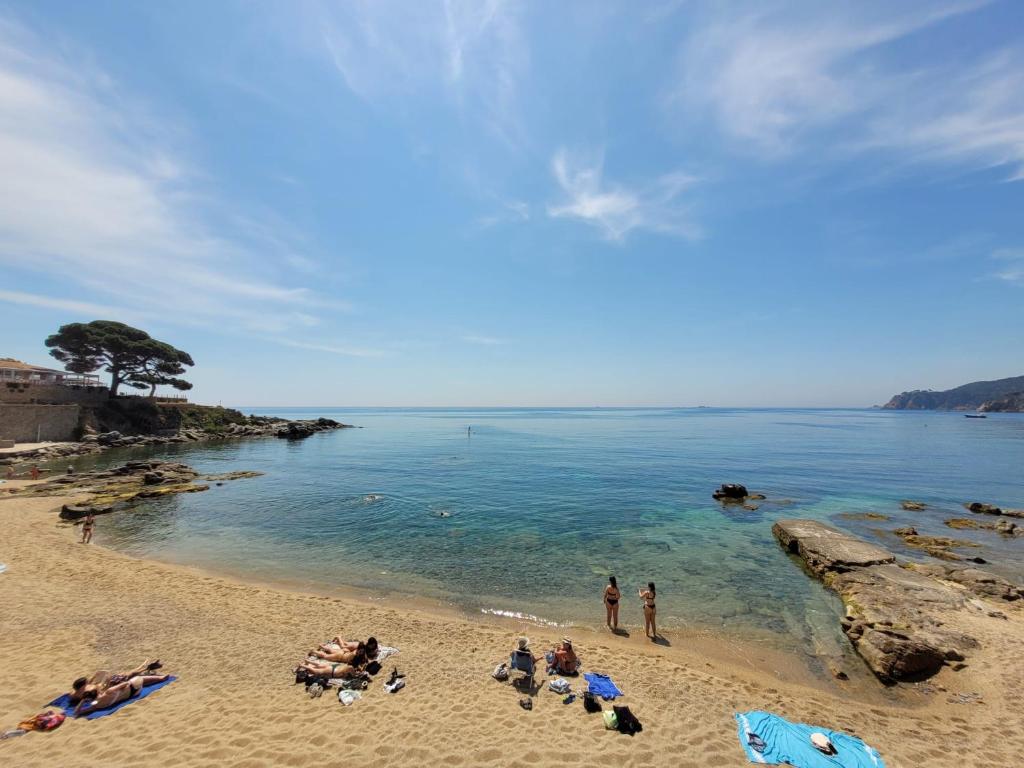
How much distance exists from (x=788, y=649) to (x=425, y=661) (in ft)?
35.7

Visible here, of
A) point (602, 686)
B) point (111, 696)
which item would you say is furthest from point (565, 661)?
point (111, 696)

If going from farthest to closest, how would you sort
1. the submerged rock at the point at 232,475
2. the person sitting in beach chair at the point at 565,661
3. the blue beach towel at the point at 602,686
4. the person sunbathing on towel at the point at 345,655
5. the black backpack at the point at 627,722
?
the submerged rock at the point at 232,475 → the person sitting in beach chair at the point at 565,661 → the person sunbathing on towel at the point at 345,655 → the blue beach towel at the point at 602,686 → the black backpack at the point at 627,722

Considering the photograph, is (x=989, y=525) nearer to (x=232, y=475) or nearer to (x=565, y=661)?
(x=565, y=661)

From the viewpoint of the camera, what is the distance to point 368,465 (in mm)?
49875

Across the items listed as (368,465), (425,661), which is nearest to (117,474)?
(368,465)

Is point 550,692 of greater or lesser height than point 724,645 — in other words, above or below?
above

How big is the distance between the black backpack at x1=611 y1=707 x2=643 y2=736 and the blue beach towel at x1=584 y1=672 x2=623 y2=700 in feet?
3.22

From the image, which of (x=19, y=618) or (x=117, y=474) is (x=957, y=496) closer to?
(x=19, y=618)

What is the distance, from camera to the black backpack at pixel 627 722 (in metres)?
8.39

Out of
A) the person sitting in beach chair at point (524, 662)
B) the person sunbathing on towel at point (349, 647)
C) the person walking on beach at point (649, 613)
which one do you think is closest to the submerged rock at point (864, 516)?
the person walking on beach at point (649, 613)

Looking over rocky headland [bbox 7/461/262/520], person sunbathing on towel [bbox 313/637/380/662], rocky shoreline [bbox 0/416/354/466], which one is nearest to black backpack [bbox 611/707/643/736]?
person sunbathing on towel [bbox 313/637/380/662]

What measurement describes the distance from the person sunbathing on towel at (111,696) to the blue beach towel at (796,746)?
1277 centimetres

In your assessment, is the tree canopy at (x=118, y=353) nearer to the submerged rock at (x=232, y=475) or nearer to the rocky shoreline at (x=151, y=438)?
the rocky shoreline at (x=151, y=438)

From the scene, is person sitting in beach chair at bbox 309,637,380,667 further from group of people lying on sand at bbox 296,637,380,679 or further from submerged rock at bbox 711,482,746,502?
submerged rock at bbox 711,482,746,502
